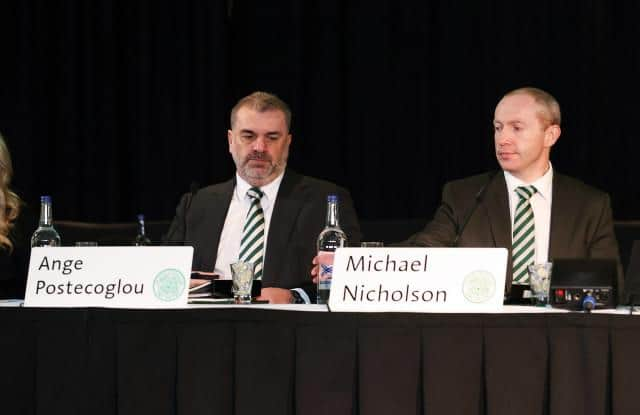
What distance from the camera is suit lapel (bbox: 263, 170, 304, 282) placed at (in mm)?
3738

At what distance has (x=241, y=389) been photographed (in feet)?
7.90

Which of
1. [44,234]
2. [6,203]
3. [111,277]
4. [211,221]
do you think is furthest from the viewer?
[211,221]

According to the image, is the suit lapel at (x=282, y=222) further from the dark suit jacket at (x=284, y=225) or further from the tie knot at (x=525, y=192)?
the tie knot at (x=525, y=192)

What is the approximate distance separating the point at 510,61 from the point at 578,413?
89.0 inches

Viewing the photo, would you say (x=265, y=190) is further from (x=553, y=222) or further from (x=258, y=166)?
(x=553, y=222)

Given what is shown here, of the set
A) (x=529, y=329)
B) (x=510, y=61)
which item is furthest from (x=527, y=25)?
(x=529, y=329)

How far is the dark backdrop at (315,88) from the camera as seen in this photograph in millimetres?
4301

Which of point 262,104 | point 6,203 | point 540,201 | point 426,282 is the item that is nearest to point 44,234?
point 6,203

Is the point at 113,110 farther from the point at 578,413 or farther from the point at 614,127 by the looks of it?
the point at 578,413

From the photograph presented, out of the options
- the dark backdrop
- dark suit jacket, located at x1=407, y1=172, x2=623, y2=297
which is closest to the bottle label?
dark suit jacket, located at x1=407, y1=172, x2=623, y2=297

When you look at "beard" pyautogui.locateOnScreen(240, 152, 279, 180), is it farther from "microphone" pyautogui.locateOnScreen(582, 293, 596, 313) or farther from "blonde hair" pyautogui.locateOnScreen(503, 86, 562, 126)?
"microphone" pyautogui.locateOnScreen(582, 293, 596, 313)

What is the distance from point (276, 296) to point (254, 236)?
0.65m

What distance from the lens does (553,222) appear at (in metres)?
3.62

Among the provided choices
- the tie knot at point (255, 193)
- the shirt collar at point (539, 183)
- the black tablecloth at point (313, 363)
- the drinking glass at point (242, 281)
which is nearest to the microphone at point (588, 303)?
the black tablecloth at point (313, 363)
